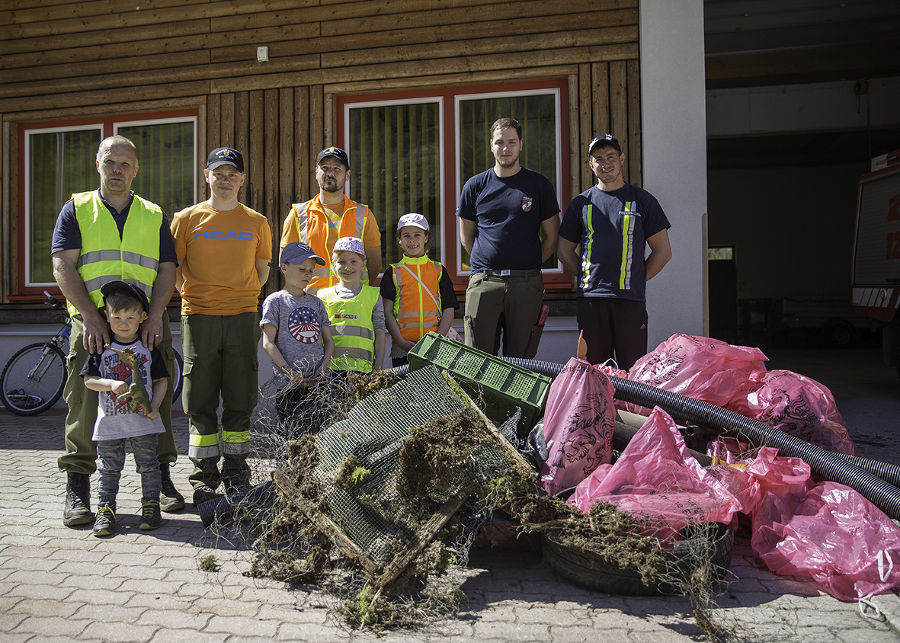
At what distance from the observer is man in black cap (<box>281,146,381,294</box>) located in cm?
451

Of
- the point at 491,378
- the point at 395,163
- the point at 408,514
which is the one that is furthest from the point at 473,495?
the point at 395,163

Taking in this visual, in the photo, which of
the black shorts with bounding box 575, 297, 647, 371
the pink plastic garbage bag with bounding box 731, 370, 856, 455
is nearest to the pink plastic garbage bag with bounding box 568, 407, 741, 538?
the pink plastic garbage bag with bounding box 731, 370, 856, 455

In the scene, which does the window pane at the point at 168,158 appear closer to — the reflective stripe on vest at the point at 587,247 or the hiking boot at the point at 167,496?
the hiking boot at the point at 167,496

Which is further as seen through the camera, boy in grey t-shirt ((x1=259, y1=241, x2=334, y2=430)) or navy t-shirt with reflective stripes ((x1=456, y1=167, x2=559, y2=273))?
navy t-shirt with reflective stripes ((x1=456, y1=167, x2=559, y2=273))

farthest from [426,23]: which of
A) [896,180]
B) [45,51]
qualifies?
[896,180]

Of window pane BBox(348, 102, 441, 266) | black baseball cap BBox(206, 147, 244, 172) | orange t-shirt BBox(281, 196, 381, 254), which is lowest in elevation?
orange t-shirt BBox(281, 196, 381, 254)

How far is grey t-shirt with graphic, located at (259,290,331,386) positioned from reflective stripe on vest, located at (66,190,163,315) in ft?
2.39

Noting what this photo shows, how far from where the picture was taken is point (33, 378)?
23.6ft

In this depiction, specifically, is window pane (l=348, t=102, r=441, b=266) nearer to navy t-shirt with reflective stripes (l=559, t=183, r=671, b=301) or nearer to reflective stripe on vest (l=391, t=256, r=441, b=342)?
reflective stripe on vest (l=391, t=256, r=441, b=342)

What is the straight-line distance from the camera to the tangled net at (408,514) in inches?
99.1

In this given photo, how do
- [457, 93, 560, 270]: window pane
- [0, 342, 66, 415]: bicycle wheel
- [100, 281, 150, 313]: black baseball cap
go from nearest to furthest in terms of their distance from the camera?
1. [100, 281, 150, 313]: black baseball cap
2. [457, 93, 560, 270]: window pane
3. [0, 342, 66, 415]: bicycle wheel

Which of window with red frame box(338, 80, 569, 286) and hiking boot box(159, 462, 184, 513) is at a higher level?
window with red frame box(338, 80, 569, 286)

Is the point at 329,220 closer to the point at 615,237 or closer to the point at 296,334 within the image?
the point at 296,334

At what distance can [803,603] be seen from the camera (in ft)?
8.44
